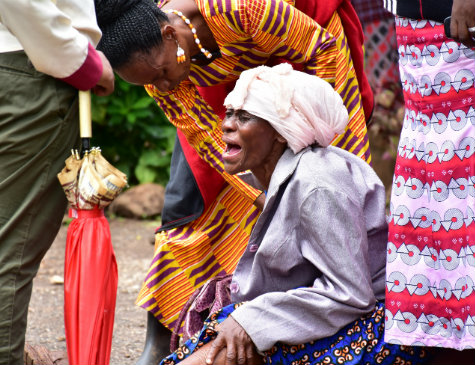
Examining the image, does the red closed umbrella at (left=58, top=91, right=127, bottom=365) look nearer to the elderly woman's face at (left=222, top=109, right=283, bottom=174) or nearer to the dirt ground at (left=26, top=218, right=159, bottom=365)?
the elderly woman's face at (left=222, top=109, right=283, bottom=174)

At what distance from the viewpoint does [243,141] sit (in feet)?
10.0

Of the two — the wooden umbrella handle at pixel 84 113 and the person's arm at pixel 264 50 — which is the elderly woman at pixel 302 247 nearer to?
the person's arm at pixel 264 50

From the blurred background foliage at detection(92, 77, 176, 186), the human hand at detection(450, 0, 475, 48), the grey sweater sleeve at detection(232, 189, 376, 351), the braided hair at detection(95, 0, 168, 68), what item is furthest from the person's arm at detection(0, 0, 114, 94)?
the blurred background foliage at detection(92, 77, 176, 186)

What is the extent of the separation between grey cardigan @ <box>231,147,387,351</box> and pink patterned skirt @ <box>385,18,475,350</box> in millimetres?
120

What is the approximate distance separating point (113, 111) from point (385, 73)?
240 cm

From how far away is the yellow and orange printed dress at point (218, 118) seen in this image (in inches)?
133

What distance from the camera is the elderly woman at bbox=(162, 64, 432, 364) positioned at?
2.76 m

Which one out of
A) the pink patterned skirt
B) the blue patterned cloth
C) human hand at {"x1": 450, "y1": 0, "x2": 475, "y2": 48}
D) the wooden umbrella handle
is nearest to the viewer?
human hand at {"x1": 450, "y1": 0, "x2": 475, "y2": 48}

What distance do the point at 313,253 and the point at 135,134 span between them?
5219 mm

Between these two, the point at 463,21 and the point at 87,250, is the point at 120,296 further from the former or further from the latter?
the point at 463,21

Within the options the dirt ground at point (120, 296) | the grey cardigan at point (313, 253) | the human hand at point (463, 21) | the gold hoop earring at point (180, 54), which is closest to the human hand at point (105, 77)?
the gold hoop earring at point (180, 54)

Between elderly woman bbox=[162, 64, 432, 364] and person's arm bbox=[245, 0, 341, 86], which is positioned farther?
person's arm bbox=[245, 0, 341, 86]

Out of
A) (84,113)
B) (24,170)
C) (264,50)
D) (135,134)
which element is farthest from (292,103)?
(135,134)

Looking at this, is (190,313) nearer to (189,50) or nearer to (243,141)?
(243,141)
